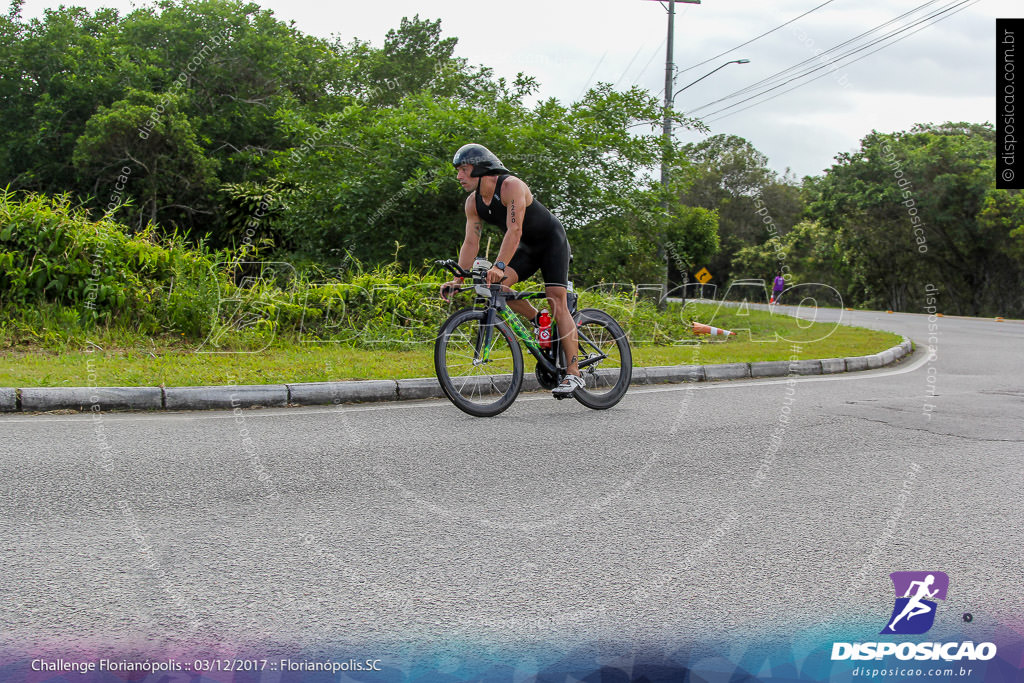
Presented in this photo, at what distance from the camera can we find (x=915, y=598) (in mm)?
3125

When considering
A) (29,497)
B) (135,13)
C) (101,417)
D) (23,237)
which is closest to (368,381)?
(101,417)

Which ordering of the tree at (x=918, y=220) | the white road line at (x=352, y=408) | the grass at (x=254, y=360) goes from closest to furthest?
1. the white road line at (x=352, y=408)
2. the grass at (x=254, y=360)
3. the tree at (x=918, y=220)

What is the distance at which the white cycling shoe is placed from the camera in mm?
6898

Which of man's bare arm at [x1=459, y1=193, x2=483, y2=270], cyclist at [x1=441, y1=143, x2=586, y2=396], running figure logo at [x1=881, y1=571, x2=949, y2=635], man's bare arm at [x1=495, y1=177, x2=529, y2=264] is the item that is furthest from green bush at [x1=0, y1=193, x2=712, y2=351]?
running figure logo at [x1=881, y1=571, x2=949, y2=635]

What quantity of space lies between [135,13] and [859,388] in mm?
30249

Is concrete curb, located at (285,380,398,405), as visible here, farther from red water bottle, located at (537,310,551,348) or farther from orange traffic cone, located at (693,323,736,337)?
orange traffic cone, located at (693,323,736,337)

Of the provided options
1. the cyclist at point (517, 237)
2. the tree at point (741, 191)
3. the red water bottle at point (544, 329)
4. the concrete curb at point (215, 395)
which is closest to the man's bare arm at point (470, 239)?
the cyclist at point (517, 237)

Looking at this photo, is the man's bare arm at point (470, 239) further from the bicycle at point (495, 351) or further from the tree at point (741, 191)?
the tree at point (741, 191)

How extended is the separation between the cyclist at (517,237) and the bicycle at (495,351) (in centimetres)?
10

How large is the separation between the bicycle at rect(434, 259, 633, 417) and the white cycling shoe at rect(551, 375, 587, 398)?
0.09m

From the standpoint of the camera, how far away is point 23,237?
10.6m

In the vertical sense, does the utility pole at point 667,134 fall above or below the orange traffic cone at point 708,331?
above

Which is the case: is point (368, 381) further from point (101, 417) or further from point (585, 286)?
point (585, 286)

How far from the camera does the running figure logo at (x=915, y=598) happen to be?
289 cm
